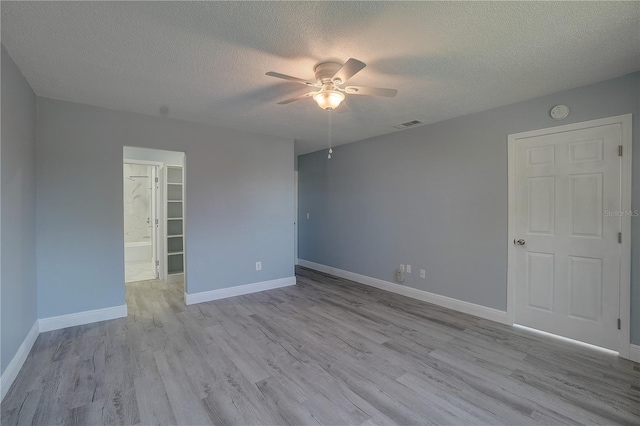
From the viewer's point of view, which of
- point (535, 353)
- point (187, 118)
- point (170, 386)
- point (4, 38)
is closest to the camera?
point (4, 38)

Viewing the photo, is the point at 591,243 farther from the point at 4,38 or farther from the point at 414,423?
the point at 4,38

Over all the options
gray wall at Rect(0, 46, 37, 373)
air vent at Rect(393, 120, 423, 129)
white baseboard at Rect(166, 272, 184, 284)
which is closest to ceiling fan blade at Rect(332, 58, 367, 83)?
air vent at Rect(393, 120, 423, 129)

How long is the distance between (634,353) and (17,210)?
533 cm

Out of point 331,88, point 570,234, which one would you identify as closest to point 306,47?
point 331,88

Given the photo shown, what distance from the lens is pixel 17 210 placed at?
238 cm

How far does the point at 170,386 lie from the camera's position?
2.15m

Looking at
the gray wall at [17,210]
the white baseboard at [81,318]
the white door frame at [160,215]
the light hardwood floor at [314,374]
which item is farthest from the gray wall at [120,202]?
the white door frame at [160,215]

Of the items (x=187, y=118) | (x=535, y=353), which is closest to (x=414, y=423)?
(x=535, y=353)

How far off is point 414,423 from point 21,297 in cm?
323

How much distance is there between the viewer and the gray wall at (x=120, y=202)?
3.10 m

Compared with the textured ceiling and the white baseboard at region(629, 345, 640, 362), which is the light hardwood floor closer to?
the white baseboard at region(629, 345, 640, 362)

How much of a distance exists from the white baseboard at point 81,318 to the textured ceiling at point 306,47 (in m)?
2.34

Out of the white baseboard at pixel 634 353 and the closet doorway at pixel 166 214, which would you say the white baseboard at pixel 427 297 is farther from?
the closet doorway at pixel 166 214

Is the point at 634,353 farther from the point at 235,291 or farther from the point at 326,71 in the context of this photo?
the point at 235,291
